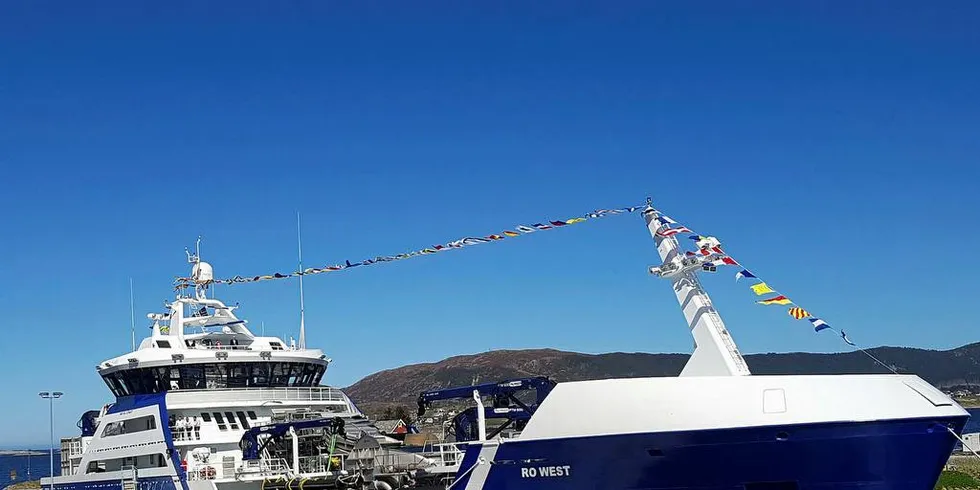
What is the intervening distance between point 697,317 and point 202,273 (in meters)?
18.8

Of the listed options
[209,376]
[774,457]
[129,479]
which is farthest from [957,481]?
[129,479]

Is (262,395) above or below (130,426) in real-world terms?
above

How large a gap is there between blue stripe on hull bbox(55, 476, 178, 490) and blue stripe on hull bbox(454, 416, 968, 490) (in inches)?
510

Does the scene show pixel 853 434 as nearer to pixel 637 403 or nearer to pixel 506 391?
pixel 637 403

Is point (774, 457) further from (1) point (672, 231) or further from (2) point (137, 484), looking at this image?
(2) point (137, 484)

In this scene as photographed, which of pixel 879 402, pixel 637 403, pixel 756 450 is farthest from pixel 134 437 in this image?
pixel 879 402

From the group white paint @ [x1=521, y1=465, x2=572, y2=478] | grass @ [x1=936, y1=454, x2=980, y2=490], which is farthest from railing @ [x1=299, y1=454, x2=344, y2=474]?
grass @ [x1=936, y1=454, x2=980, y2=490]

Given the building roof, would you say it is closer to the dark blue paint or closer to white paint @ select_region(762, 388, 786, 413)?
the dark blue paint

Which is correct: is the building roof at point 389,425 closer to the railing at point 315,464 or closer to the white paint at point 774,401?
the railing at point 315,464

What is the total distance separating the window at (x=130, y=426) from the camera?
91.2 ft

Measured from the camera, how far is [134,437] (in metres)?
27.9

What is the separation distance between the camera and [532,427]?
19.7 meters

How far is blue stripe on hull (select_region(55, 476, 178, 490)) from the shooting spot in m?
26.2

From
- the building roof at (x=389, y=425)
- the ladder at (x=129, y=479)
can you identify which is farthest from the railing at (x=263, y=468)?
the ladder at (x=129, y=479)
